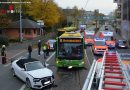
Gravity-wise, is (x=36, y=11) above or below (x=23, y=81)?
above

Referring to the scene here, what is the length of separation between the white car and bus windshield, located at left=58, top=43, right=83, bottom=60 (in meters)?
4.55

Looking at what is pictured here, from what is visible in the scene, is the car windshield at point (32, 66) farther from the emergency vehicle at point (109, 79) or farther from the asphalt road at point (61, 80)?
the emergency vehicle at point (109, 79)

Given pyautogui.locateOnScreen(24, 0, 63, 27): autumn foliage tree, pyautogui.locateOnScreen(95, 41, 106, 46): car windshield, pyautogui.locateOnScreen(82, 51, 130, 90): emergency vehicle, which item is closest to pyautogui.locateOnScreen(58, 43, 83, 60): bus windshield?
pyautogui.locateOnScreen(82, 51, 130, 90): emergency vehicle

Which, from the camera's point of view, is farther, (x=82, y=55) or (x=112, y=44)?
(x=112, y=44)

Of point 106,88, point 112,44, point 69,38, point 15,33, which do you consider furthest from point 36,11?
point 106,88

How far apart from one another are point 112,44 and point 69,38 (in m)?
25.2

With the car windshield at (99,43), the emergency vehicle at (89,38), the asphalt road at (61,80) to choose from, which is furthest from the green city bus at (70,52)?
the emergency vehicle at (89,38)

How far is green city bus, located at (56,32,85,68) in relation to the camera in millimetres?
26375

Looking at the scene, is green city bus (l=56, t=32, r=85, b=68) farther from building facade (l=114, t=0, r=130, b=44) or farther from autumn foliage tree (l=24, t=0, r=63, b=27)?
autumn foliage tree (l=24, t=0, r=63, b=27)

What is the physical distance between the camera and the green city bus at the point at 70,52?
26375 millimetres

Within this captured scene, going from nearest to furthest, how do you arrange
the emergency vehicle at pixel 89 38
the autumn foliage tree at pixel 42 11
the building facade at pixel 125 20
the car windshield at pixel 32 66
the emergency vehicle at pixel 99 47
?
the car windshield at pixel 32 66, the emergency vehicle at pixel 99 47, the emergency vehicle at pixel 89 38, the building facade at pixel 125 20, the autumn foliage tree at pixel 42 11

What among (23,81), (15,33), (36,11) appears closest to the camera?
(23,81)

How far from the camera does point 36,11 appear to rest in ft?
263

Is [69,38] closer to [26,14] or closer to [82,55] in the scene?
[82,55]
